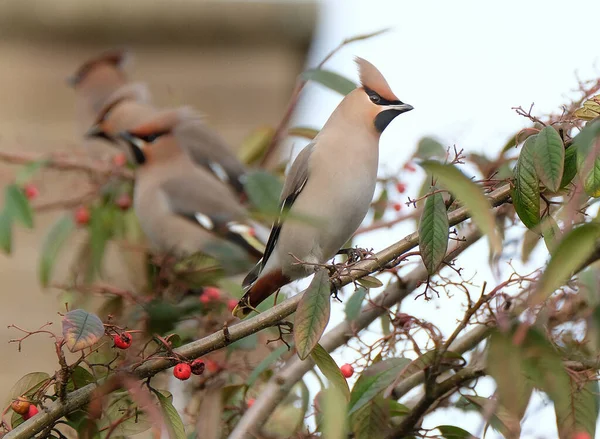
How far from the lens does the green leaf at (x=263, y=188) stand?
250 cm

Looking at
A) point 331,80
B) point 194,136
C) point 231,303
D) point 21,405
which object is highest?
point 194,136

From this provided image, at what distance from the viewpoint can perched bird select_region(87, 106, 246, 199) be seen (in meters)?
4.20

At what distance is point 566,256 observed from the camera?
101cm

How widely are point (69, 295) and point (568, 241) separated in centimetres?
194

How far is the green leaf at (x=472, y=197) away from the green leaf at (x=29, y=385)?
67 centimetres

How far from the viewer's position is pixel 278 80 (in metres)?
4.68

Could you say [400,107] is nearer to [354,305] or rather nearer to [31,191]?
[354,305]

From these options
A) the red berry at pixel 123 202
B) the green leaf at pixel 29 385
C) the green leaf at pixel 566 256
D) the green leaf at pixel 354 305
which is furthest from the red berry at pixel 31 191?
the green leaf at pixel 566 256

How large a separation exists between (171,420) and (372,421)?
339 mm

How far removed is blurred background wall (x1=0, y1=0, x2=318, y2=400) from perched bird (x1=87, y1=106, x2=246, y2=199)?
17cm

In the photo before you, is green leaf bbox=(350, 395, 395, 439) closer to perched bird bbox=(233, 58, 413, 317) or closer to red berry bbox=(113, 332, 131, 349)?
red berry bbox=(113, 332, 131, 349)

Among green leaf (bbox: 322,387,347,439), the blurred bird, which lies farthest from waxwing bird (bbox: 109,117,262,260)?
green leaf (bbox: 322,387,347,439)

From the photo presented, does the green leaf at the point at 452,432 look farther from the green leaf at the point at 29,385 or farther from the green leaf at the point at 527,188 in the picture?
the green leaf at the point at 29,385

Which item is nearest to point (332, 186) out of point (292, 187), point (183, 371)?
point (292, 187)
